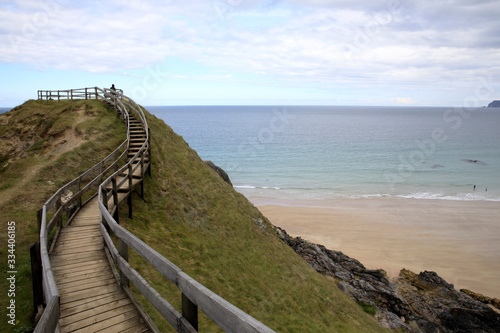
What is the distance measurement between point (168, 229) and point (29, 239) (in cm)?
496

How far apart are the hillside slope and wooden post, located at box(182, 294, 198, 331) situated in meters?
4.14

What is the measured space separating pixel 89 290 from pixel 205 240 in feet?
27.1

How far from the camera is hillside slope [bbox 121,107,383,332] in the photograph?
11.2 metres

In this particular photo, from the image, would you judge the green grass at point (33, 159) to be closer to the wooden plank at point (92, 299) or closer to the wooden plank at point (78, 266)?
the wooden plank at point (78, 266)

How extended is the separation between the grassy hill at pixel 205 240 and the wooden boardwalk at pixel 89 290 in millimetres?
1390

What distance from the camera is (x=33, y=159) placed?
57.7ft

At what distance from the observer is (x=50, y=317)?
9.95 feet

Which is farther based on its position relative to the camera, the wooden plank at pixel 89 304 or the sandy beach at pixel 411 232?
the sandy beach at pixel 411 232

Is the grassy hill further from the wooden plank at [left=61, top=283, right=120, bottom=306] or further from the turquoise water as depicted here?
the turquoise water

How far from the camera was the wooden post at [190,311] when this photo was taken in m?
3.48

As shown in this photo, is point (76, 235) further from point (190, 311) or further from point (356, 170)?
point (356, 170)

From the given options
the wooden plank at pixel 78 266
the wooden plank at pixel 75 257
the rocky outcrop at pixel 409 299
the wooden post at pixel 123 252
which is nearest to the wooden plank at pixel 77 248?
the wooden plank at pixel 75 257

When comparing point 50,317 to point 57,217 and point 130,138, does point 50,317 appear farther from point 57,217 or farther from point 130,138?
point 130,138

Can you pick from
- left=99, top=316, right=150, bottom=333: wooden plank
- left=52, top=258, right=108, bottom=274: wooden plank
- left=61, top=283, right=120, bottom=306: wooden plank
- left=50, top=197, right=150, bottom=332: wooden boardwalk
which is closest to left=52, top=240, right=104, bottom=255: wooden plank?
left=50, top=197, right=150, bottom=332: wooden boardwalk
